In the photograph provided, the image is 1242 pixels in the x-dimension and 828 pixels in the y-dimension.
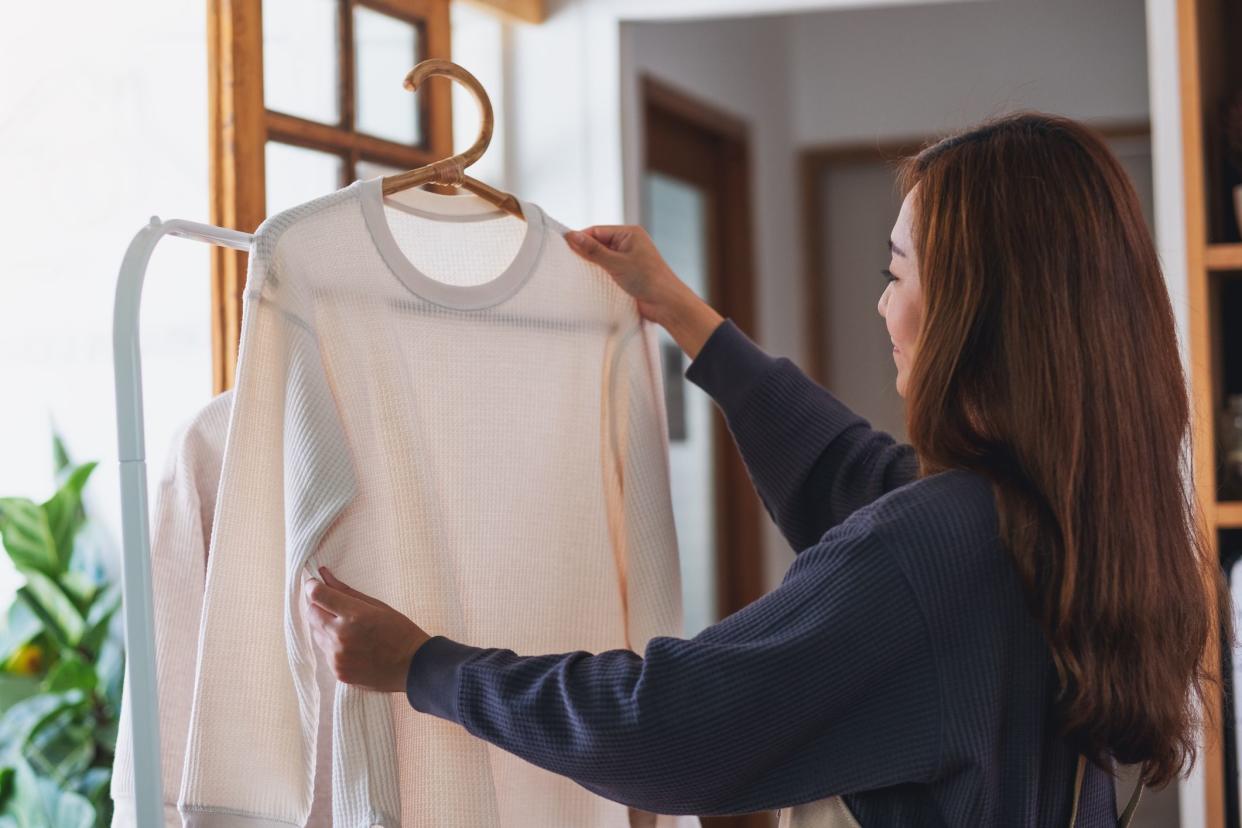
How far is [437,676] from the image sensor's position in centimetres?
102

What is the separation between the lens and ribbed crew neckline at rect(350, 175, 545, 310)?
44.6 inches

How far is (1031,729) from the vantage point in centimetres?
99

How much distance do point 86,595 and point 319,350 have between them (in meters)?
0.55

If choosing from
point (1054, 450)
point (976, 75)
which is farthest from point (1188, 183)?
point (976, 75)

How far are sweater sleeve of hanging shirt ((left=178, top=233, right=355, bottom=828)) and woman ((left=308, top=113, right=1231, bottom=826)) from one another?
0.19 feet

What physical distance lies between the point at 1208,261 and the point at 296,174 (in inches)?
49.0

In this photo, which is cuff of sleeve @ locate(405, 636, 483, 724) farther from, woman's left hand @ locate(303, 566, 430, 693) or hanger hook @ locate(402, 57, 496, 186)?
hanger hook @ locate(402, 57, 496, 186)

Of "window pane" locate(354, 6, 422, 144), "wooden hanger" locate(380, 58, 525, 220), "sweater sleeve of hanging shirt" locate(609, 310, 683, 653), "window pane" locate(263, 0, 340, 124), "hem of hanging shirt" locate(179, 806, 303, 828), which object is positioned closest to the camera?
"hem of hanging shirt" locate(179, 806, 303, 828)

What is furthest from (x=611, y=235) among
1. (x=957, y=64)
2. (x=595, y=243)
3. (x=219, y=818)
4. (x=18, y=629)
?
(x=957, y=64)

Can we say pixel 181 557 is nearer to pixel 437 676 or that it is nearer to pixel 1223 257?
pixel 437 676

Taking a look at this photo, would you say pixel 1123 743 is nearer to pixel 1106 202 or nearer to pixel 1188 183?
pixel 1106 202

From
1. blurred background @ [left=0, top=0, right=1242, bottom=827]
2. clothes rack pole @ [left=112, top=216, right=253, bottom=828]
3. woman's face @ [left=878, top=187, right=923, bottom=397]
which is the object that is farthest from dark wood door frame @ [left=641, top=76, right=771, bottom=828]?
clothes rack pole @ [left=112, top=216, right=253, bottom=828]

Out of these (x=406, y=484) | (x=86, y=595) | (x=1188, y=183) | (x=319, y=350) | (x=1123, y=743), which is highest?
(x=1188, y=183)

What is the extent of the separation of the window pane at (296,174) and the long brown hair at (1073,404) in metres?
0.80
